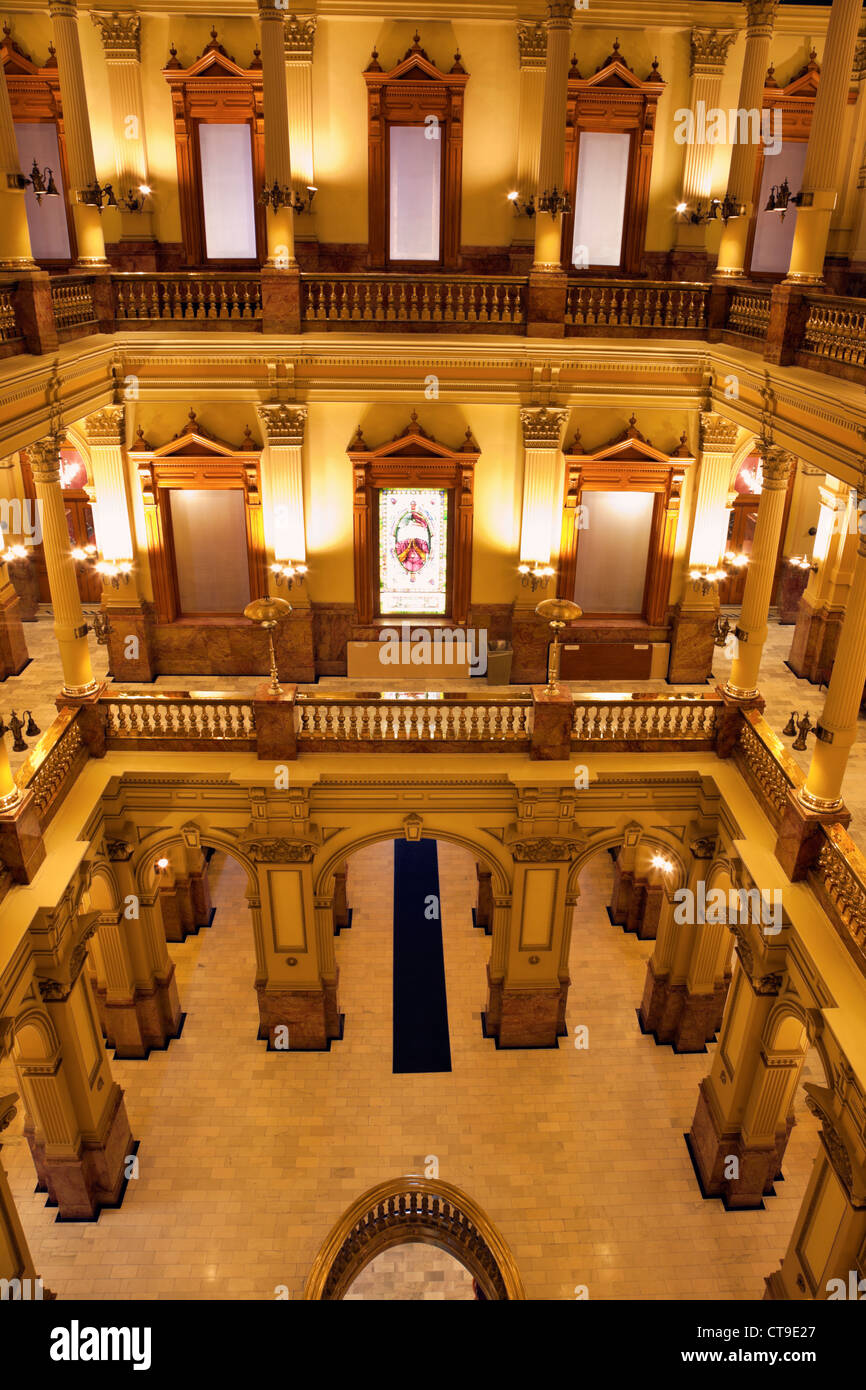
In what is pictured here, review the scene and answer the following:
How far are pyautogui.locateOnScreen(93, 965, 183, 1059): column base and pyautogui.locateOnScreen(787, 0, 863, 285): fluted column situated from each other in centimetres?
1367

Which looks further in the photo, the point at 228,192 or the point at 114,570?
the point at 228,192

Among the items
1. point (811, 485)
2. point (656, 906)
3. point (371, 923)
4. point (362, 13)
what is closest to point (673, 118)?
point (362, 13)

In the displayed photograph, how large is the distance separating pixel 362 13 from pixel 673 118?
519cm

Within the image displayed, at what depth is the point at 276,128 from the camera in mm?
14219

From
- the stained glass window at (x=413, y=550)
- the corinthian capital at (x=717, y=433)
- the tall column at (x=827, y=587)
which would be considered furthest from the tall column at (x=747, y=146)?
the stained glass window at (x=413, y=550)

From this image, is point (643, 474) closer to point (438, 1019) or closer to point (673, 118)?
point (673, 118)

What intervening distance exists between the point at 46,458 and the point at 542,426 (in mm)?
7385

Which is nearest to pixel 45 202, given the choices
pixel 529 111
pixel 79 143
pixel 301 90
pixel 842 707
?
pixel 79 143

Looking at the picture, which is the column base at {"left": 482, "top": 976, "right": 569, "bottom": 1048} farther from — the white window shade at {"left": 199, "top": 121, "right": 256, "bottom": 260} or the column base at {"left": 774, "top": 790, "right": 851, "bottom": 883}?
the white window shade at {"left": 199, "top": 121, "right": 256, "bottom": 260}

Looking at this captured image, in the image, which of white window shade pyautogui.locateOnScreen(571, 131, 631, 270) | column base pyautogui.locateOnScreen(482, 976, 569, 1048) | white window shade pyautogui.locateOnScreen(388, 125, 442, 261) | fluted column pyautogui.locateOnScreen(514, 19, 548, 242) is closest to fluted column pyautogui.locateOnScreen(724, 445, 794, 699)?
column base pyautogui.locateOnScreen(482, 976, 569, 1048)

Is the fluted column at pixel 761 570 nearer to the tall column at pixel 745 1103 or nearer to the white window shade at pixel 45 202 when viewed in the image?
the tall column at pixel 745 1103

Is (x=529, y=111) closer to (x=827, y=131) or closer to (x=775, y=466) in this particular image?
(x=827, y=131)

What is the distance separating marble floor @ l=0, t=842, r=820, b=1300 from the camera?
12.8m

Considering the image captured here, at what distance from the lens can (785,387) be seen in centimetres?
1196
